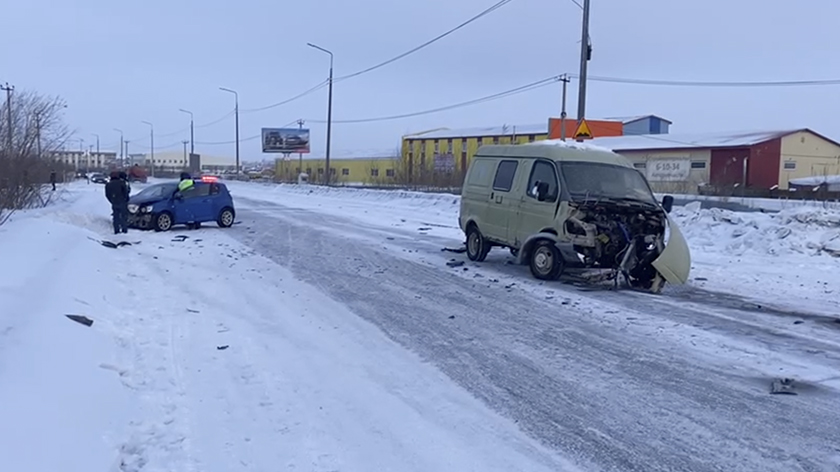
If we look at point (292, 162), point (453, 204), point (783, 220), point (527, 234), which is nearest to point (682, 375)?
point (527, 234)

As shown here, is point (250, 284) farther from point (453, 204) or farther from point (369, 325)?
point (453, 204)

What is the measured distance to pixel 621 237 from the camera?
456 inches

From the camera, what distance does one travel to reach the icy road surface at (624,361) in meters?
5.15

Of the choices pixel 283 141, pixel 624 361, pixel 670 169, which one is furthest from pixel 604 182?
pixel 283 141

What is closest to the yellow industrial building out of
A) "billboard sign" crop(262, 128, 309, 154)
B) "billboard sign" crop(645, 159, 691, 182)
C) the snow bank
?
"billboard sign" crop(262, 128, 309, 154)

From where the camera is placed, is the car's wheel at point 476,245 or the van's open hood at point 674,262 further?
the car's wheel at point 476,245

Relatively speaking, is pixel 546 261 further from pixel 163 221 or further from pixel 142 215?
pixel 142 215

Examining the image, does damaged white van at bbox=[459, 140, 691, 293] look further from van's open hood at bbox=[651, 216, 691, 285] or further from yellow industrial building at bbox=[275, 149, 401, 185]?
yellow industrial building at bbox=[275, 149, 401, 185]

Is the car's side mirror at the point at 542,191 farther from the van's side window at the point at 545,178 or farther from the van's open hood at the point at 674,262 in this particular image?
the van's open hood at the point at 674,262

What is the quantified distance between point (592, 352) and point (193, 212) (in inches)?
656

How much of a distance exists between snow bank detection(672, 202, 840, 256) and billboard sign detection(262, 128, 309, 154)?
241 ft

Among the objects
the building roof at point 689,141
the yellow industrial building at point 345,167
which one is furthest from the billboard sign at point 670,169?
the yellow industrial building at point 345,167

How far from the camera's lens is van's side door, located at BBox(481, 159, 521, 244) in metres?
13.6

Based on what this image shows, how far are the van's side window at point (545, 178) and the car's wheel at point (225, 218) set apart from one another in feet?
40.4
